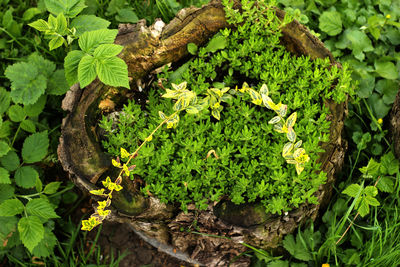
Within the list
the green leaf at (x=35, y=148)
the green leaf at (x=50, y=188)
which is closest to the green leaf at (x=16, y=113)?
the green leaf at (x=35, y=148)

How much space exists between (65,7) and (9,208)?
1.32 meters

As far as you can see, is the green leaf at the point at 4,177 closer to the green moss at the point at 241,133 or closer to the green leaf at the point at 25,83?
the green leaf at the point at 25,83

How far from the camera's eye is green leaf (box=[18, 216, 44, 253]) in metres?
2.35

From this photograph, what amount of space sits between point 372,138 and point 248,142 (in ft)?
3.96

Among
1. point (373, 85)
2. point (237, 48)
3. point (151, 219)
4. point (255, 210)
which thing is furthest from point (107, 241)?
point (373, 85)

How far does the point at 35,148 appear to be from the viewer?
8.71ft

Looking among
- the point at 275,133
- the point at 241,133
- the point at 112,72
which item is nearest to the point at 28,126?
the point at 112,72

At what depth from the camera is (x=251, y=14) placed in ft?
7.50

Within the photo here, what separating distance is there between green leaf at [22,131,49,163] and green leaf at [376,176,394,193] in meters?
2.30

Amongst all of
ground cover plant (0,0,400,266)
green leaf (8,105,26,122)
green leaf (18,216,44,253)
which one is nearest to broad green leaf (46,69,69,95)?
ground cover plant (0,0,400,266)

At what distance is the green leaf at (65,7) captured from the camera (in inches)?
91.4

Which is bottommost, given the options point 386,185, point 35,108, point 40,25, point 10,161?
point 386,185

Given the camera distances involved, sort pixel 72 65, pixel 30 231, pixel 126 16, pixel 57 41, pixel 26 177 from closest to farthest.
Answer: pixel 72 65 < pixel 57 41 < pixel 30 231 < pixel 26 177 < pixel 126 16

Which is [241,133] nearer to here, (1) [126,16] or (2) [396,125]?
(2) [396,125]
